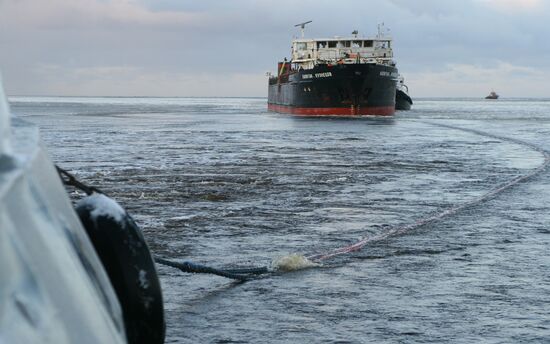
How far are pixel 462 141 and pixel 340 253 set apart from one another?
71.8ft

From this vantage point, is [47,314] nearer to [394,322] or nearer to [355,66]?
[394,322]

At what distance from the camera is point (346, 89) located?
51.1 metres

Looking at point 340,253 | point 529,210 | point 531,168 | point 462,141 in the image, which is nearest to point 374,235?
point 340,253

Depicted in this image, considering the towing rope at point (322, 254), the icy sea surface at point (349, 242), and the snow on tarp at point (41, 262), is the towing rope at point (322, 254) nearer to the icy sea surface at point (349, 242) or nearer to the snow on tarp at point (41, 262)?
the icy sea surface at point (349, 242)

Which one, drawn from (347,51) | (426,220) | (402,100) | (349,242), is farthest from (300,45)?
(349,242)

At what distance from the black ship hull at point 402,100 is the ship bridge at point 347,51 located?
16.4 m

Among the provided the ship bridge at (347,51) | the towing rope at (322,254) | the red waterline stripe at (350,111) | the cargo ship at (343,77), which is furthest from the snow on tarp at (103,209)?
the ship bridge at (347,51)

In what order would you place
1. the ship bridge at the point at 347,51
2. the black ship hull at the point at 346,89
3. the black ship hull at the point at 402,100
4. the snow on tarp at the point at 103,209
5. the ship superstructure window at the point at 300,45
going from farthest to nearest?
the black ship hull at the point at 402,100 < the ship superstructure window at the point at 300,45 < the ship bridge at the point at 347,51 < the black ship hull at the point at 346,89 < the snow on tarp at the point at 103,209

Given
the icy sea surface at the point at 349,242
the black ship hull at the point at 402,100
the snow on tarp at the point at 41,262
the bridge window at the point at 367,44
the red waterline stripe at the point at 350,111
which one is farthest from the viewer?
the black ship hull at the point at 402,100

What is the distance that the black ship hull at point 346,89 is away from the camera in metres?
49.8

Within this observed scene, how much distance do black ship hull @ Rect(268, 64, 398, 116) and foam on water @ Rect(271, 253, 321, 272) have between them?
1673 inches

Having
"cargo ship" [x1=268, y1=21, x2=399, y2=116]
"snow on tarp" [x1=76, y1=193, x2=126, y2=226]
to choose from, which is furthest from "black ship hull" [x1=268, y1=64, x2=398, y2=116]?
"snow on tarp" [x1=76, y1=193, x2=126, y2=226]

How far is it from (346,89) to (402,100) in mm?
24264

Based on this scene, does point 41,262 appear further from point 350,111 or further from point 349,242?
point 350,111
